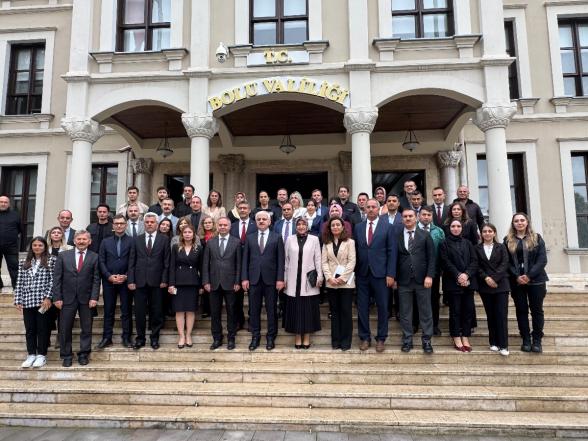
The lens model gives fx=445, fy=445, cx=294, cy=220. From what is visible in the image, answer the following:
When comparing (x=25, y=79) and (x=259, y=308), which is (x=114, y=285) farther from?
(x=25, y=79)

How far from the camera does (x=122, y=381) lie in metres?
5.90

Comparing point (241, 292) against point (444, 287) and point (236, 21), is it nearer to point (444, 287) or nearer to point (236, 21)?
point (444, 287)

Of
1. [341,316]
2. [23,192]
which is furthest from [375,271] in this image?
[23,192]

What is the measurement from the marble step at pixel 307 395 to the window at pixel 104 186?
304 inches

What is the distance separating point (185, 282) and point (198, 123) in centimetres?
409

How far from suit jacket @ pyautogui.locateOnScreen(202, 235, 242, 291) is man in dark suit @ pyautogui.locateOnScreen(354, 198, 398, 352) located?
1780 mm

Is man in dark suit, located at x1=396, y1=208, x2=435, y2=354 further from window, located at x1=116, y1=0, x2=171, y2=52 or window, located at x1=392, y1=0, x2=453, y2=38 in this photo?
window, located at x1=116, y1=0, x2=171, y2=52

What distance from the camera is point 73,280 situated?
632cm

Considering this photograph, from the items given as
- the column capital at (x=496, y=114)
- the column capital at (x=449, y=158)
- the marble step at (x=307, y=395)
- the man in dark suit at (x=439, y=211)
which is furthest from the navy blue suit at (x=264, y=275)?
the column capital at (x=449, y=158)

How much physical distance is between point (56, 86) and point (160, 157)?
3.49 metres

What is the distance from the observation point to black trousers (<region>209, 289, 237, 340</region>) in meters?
6.44

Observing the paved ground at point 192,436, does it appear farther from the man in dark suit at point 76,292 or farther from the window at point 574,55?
the window at point 574,55

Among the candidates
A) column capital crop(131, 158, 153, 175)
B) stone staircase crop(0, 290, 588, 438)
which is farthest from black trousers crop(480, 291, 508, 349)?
column capital crop(131, 158, 153, 175)

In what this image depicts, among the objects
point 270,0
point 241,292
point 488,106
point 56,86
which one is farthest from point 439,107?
point 56,86
